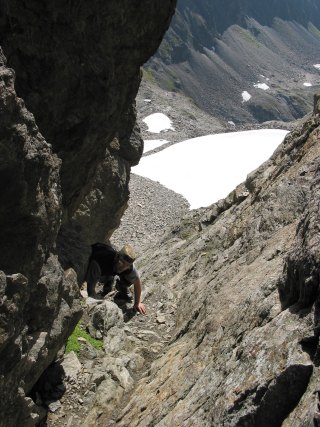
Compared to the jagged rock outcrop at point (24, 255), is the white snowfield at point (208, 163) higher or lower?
higher

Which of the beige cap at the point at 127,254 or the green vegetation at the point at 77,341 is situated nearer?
the green vegetation at the point at 77,341

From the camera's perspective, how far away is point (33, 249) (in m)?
10.4

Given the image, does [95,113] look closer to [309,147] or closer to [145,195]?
[309,147]

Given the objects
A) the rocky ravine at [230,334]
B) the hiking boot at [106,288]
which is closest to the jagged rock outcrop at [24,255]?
the rocky ravine at [230,334]

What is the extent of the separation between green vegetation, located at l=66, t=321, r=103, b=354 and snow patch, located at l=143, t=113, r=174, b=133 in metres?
94.3

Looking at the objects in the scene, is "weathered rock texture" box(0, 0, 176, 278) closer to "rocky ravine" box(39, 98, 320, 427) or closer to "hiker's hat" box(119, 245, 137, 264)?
"hiker's hat" box(119, 245, 137, 264)

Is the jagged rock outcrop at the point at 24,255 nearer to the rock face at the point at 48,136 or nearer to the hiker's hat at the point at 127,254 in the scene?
the rock face at the point at 48,136

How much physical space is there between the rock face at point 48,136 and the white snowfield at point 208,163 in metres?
40.0

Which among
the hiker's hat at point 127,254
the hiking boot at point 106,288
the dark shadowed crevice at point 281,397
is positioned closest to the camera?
the dark shadowed crevice at point 281,397

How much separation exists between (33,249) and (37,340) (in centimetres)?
Answer: 249

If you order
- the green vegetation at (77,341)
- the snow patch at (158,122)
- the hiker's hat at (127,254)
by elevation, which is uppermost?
the snow patch at (158,122)

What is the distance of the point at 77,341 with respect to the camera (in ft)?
49.8

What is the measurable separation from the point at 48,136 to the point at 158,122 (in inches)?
4057

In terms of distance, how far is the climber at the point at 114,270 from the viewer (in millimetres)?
16375
